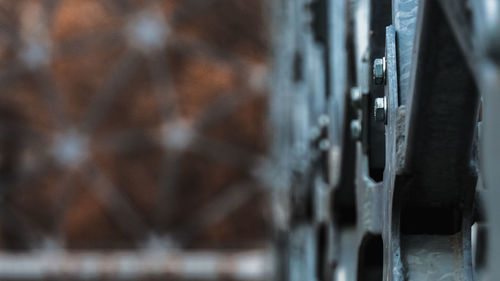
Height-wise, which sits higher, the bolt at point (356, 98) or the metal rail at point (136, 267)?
the metal rail at point (136, 267)

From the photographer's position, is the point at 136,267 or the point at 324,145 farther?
the point at 136,267

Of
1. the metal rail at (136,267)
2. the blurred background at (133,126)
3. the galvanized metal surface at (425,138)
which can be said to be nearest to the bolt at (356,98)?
the galvanized metal surface at (425,138)

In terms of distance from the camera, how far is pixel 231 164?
3.11 metres

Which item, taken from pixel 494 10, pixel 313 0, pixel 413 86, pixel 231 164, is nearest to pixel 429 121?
pixel 413 86

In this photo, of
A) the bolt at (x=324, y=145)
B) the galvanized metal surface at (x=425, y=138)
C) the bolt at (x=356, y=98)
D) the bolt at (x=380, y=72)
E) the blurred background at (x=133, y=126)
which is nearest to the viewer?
the galvanized metal surface at (x=425, y=138)

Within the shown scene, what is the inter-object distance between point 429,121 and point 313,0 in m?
0.45

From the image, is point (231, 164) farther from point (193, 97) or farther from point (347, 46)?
point (347, 46)

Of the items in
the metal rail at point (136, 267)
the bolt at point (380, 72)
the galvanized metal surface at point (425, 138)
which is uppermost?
the metal rail at point (136, 267)

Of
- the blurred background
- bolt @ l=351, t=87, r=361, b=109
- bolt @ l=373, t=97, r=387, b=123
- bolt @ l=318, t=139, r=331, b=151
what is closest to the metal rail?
the blurred background

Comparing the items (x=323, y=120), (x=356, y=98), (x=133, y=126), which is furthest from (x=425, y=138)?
(x=133, y=126)

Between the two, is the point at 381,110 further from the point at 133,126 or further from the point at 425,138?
the point at 133,126

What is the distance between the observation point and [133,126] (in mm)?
3143

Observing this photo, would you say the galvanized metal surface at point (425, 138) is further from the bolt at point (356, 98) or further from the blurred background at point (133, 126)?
the blurred background at point (133, 126)

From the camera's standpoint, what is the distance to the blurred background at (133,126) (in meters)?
3.02
